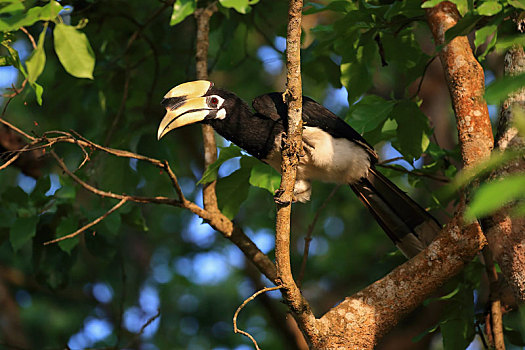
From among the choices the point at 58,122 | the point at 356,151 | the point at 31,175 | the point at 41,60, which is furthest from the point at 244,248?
the point at 58,122

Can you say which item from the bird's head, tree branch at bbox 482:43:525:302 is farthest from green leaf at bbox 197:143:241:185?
tree branch at bbox 482:43:525:302

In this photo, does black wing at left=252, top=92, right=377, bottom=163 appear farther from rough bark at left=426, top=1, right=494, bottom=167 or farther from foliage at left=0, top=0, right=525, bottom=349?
rough bark at left=426, top=1, right=494, bottom=167

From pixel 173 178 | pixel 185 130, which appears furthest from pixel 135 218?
pixel 185 130

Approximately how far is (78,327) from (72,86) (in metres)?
3.57

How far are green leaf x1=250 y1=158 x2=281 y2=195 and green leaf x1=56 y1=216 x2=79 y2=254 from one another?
1048 mm

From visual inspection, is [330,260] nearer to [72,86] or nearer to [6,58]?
[72,86]

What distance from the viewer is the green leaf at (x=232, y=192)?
3.07 m

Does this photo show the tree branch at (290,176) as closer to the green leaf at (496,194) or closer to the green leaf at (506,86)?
Answer: the green leaf at (506,86)

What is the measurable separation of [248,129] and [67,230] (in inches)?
44.7

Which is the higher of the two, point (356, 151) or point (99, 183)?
point (99, 183)

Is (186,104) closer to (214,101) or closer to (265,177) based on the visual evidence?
(214,101)

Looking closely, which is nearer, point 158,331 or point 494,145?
point 494,145

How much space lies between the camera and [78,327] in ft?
21.5

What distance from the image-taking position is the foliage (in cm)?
233
